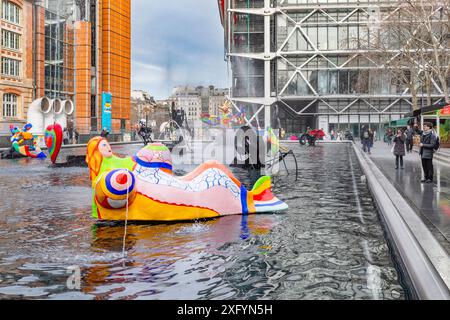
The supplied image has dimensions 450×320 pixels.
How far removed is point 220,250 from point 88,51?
6704 centimetres

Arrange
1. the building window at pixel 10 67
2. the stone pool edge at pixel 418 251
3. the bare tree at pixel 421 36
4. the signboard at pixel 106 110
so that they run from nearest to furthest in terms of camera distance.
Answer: the stone pool edge at pixel 418 251, the bare tree at pixel 421 36, the building window at pixel 10 67, the signboard at pixel 106 110

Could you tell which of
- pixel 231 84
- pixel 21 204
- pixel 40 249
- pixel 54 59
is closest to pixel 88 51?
pixel 54 59

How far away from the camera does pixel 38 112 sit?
49.5 m

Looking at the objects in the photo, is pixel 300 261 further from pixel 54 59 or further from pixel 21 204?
pixel 54 59

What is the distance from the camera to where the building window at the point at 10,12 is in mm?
52694

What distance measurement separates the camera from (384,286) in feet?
16.6

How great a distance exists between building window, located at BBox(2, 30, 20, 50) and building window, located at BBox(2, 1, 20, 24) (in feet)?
4.29

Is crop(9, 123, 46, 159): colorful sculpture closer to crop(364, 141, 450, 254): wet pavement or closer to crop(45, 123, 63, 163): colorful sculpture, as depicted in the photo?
crop(45, 123, 63, 163): colorful sculpture

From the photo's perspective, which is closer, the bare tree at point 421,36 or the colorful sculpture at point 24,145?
the colorful sculpture at point 24,145

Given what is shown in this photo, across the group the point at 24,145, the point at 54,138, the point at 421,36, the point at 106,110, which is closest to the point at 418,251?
the point at 54,138

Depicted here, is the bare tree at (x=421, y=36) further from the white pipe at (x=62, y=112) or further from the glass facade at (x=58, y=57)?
the glass facade at (x=58, y=57)

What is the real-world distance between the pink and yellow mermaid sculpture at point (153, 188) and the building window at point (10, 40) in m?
49.7

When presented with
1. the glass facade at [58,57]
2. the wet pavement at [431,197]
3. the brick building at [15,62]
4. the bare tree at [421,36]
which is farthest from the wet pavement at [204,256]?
the glass facade at [58,57]

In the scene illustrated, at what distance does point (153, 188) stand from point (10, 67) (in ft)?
167
